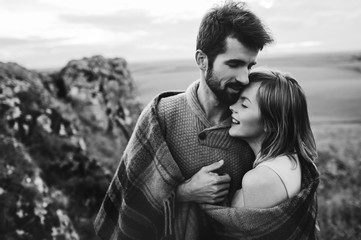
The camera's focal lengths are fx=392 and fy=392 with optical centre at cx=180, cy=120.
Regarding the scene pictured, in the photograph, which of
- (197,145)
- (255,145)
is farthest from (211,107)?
(255,145)

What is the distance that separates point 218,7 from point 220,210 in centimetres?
154

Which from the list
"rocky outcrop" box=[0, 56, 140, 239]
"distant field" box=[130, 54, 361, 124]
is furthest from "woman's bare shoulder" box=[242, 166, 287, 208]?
"distant field" box=[130, 54, 361, 124]

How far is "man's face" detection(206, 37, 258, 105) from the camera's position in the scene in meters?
2.86

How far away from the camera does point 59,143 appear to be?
534cm

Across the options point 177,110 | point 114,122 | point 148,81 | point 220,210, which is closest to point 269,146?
point 220,210

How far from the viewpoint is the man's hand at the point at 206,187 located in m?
2.87

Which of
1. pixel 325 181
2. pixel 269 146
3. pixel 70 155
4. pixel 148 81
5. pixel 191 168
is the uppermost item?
pixel 269 146

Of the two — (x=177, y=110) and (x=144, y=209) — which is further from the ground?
(x=177, y=110)

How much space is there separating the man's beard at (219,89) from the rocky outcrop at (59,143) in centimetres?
275

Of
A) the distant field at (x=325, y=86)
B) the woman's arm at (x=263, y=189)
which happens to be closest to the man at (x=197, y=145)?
the woman's arm at (x=263, y=189)

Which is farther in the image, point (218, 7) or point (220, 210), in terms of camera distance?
point (218, 7)

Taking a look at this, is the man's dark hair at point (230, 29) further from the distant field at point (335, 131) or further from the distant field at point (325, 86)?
the distant field at point (325, 86)

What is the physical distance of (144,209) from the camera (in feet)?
10.7

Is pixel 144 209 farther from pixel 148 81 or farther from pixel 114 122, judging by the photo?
pixel 148 81
